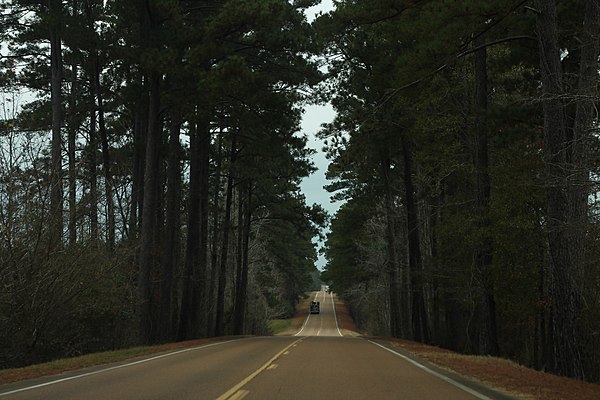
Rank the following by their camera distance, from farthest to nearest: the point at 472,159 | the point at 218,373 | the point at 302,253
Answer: the point at 302,253 → the point at 472,159 → the point at 218,373

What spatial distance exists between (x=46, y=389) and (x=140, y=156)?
2116cm

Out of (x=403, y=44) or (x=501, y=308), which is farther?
→ (x=403, y=44)

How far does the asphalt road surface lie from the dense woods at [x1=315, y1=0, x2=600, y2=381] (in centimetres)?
425

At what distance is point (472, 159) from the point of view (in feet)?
71.7

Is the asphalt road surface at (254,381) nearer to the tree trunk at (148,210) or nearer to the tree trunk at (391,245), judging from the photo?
the tree trunk at (148,210)

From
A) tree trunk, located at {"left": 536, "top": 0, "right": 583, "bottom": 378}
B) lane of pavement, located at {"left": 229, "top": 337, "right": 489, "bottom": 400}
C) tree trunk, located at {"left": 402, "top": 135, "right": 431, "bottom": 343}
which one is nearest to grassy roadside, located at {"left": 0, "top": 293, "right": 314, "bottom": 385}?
lane of pavement, located at {"left": 229, "top": 337, "right": 489, "bottom": 400}

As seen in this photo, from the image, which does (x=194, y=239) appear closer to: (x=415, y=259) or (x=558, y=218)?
(x=415, y=259)

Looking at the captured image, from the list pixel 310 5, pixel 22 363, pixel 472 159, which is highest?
pixel 310 5

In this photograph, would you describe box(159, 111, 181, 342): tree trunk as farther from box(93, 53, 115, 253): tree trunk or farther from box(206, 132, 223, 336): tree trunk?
box(206, 132, 223, 336): tree trunk

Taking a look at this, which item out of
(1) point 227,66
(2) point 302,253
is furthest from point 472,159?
(2) point 302,253

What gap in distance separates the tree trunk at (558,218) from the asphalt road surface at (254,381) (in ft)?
9.83

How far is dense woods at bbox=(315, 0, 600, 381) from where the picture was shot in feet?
43.9

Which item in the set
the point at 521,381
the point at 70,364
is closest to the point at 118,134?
the point at 70,364

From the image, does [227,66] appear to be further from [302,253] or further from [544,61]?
[302,253]
